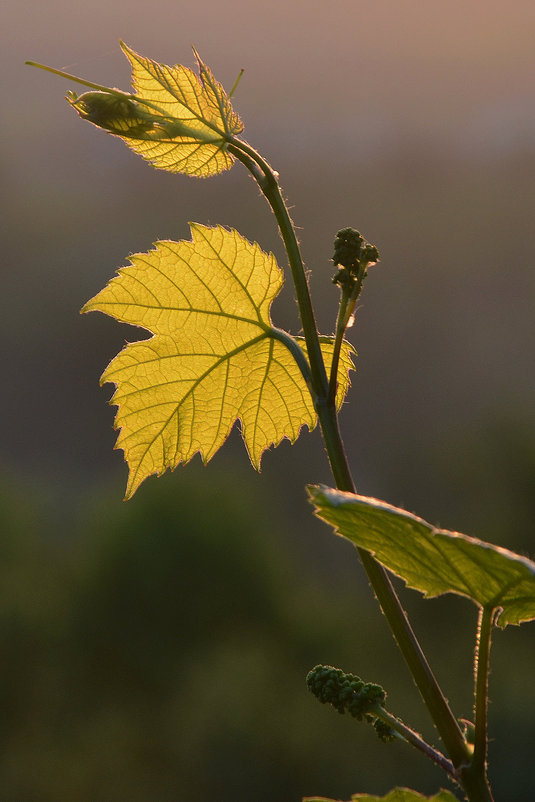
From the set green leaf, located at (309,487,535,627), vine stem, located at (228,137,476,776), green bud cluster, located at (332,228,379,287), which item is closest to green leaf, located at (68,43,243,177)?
vine stem, located at (228,137,476,776)

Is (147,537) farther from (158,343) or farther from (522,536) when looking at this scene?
(158,343)

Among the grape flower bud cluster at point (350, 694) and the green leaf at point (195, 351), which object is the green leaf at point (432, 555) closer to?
the grape flower bud cluster at point (350, 694)

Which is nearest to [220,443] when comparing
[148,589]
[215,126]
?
[215,126]

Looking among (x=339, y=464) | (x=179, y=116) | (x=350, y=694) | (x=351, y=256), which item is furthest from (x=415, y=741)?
(x=179, y=116)

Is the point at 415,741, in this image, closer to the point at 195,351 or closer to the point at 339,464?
the point at 339,464

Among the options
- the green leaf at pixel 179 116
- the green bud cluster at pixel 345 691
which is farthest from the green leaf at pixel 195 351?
the green bud cluster at pixel 345 691
